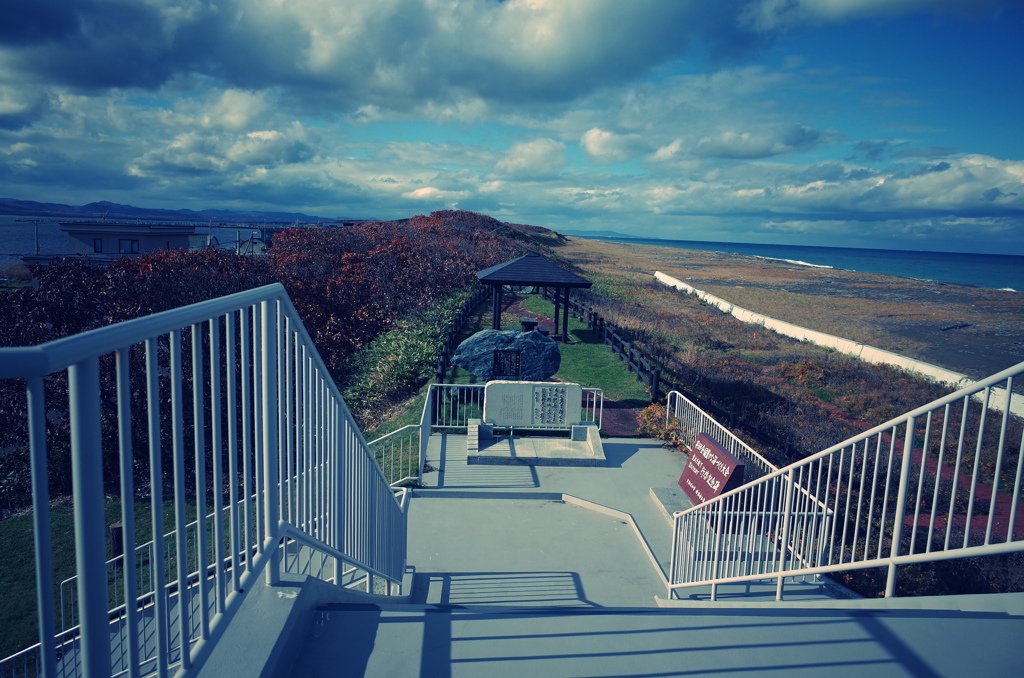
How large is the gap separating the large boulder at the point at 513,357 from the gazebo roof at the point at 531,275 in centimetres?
306

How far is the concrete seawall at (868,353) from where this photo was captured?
68.3 ft

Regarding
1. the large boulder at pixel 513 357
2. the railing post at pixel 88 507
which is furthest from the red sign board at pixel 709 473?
the railing post at pixel 88 507

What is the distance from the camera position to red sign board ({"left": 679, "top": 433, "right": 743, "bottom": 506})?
8.66 meters

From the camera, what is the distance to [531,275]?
59.3 feet

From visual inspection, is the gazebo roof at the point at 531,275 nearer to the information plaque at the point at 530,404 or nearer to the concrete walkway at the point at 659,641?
the information plaque at the point at 530,404

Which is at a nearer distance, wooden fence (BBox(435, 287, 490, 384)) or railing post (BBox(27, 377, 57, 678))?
railing post (BBox(27, 377, 57, 678))

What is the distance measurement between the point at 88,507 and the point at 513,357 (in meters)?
13.5

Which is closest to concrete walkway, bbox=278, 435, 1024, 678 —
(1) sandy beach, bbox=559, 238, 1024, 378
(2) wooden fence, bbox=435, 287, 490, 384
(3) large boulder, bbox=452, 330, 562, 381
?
(3) large boulder, bbox=452, 330, 562, 381

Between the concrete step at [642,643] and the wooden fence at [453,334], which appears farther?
the wooden fence at [453,334]

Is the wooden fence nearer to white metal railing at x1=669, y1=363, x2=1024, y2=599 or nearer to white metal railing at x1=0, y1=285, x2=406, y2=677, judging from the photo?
white metal railing at x1=669, y1=363, x2=1024, y2=599

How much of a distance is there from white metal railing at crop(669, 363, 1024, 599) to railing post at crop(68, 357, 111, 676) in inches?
101

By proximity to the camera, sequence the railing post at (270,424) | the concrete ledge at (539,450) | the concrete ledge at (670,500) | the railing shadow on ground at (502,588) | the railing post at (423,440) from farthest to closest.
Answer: the concrete ledge at (539,450), the railing post at (423,440), the concrete ledge at (670,500), the railing shadow on ground at (502,588), the railing post at (270,424)

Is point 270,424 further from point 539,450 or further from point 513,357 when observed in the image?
point 513,357

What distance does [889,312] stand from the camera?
155 ft
